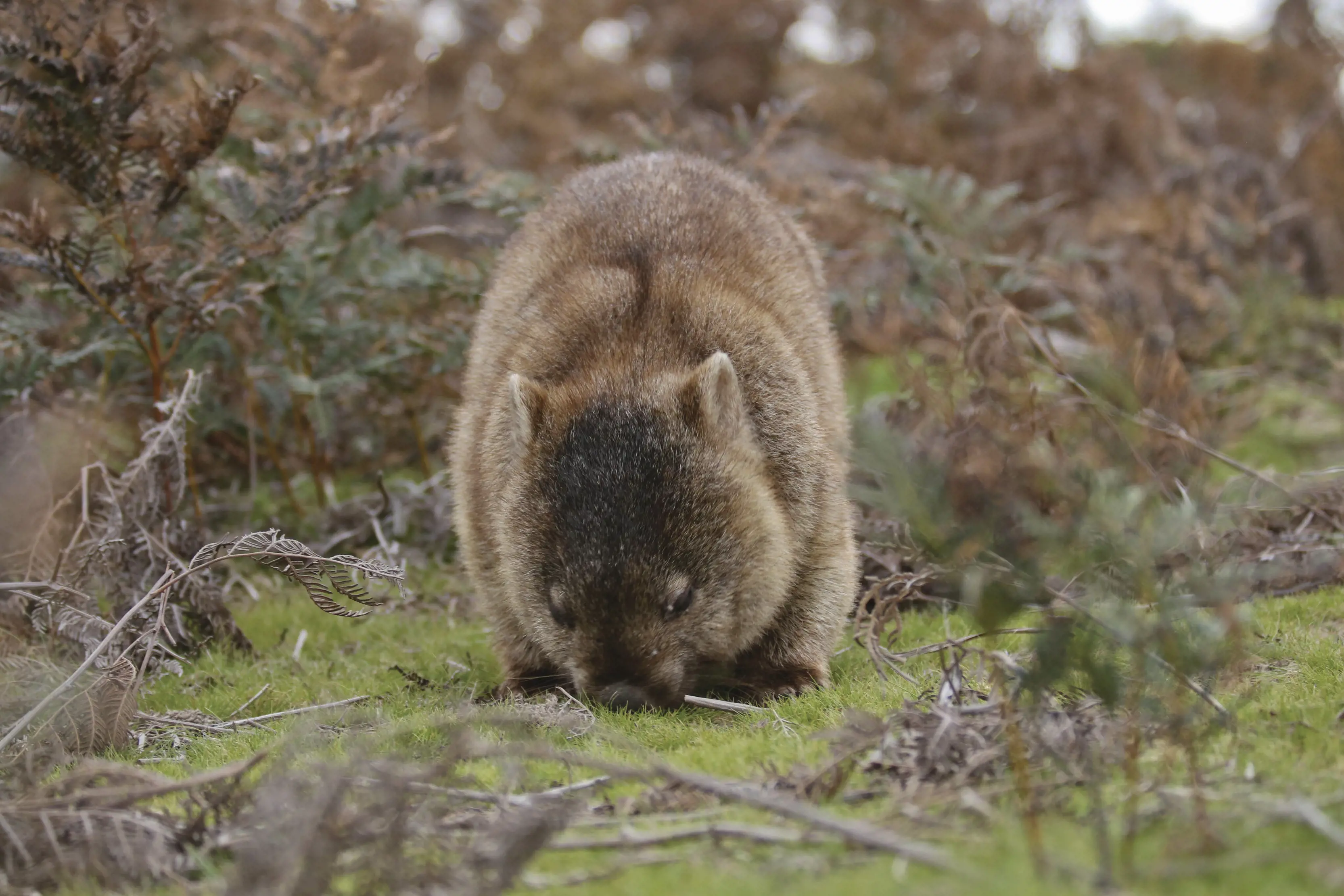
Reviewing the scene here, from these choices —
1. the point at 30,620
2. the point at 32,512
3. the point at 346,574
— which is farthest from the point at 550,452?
the point at 32,512

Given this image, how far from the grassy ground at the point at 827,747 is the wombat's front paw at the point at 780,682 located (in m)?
0.18

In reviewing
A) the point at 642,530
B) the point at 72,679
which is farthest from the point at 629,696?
the point at 72,679

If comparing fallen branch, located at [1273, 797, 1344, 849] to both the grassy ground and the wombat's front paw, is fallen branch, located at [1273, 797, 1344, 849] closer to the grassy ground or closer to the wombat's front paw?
the grassy ground

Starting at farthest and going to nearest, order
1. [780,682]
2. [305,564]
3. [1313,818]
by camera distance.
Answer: [780,682] < [305,564] < [1313,818]

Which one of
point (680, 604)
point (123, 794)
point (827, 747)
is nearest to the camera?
point (123, 794)

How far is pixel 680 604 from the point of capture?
17.1ft

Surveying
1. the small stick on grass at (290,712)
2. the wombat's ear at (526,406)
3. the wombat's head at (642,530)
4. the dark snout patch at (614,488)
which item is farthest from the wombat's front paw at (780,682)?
the small stick on grass at (290,712)

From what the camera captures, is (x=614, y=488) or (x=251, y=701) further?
(x=251, y=701)

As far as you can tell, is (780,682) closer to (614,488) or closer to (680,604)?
(680,604)

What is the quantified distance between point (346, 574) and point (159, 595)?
1.20 meters

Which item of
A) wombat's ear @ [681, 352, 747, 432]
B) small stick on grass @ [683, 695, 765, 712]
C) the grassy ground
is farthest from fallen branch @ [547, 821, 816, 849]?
wombat's ear @ [681, 352, 747, 432]

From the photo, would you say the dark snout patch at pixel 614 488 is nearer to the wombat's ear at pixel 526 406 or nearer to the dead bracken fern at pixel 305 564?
the wombat's ear at pixel 526 406

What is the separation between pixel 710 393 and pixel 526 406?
32.6 inches

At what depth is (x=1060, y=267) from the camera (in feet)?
33.6
